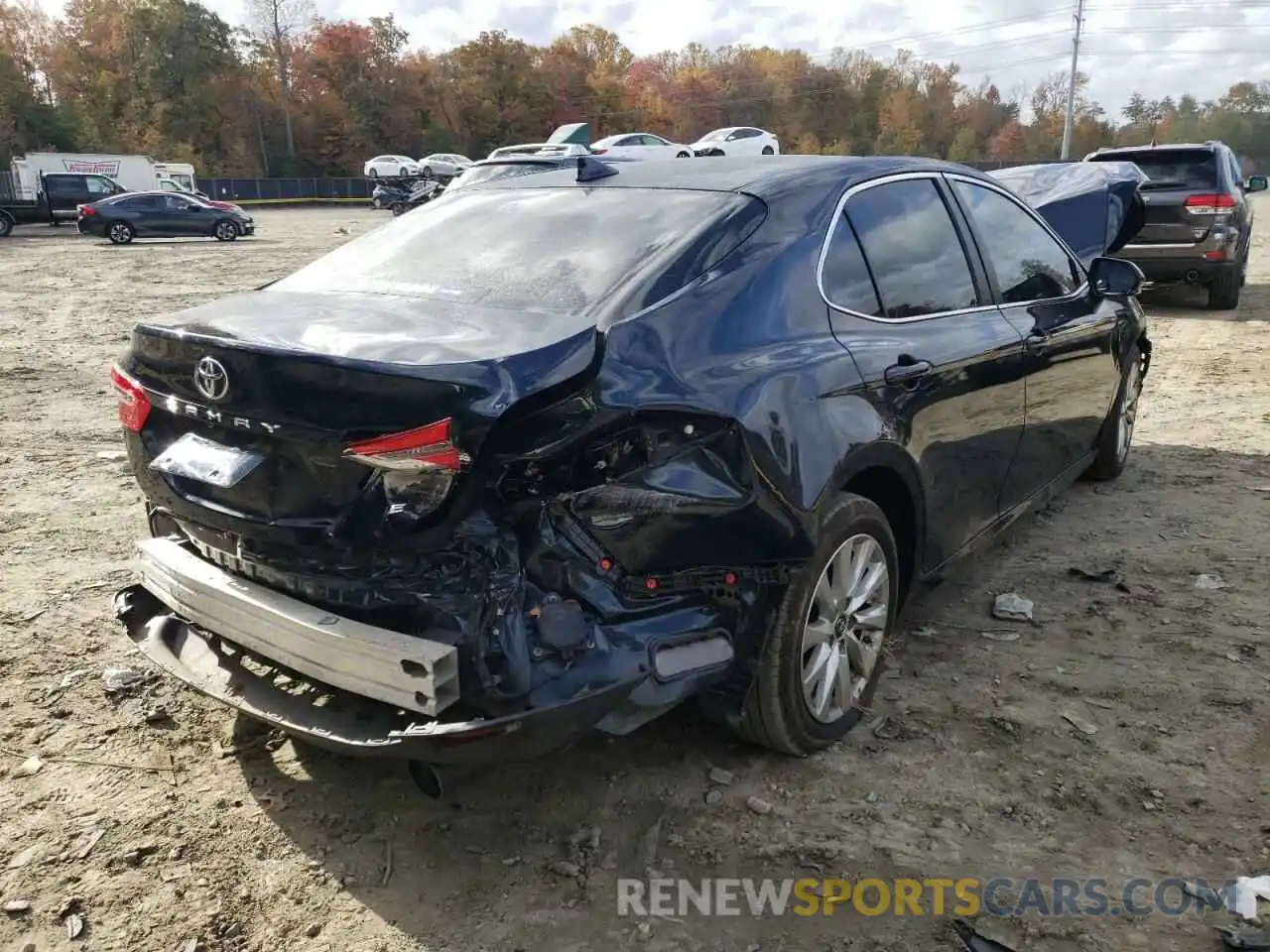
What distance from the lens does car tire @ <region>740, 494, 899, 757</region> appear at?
2.75 metres

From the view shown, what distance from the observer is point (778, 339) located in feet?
9.07

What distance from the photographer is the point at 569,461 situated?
234cm

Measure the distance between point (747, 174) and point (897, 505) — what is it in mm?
1193

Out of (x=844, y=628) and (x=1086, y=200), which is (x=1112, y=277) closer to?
(x=844, y=628)

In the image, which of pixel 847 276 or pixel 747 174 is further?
pixel 747 174

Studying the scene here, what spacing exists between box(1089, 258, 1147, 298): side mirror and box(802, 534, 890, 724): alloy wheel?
96.0 inches

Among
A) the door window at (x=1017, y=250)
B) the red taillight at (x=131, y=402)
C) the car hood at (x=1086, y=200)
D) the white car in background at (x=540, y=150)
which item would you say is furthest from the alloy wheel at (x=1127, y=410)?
the white car in background at (x=540, y=150)

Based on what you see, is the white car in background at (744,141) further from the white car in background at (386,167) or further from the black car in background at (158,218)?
the white car in background at (386,167)

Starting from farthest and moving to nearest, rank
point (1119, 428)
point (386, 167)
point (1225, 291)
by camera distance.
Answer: point (386, 167) < point (1225, 291) < point (1119, 428)

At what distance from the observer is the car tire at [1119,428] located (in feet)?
17.5

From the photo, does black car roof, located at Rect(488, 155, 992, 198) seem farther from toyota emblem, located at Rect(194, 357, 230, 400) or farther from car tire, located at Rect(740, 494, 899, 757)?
toyota emblem, located at Rect(194, 357, 230, 400)

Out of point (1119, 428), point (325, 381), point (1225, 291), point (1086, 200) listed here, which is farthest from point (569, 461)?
point (1225, 291)

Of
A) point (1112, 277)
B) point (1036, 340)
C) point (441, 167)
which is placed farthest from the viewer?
point (441, 167)

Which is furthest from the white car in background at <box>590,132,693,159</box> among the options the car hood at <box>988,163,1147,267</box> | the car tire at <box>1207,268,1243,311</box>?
the car hood at <box>988,163,1147,267</box>
